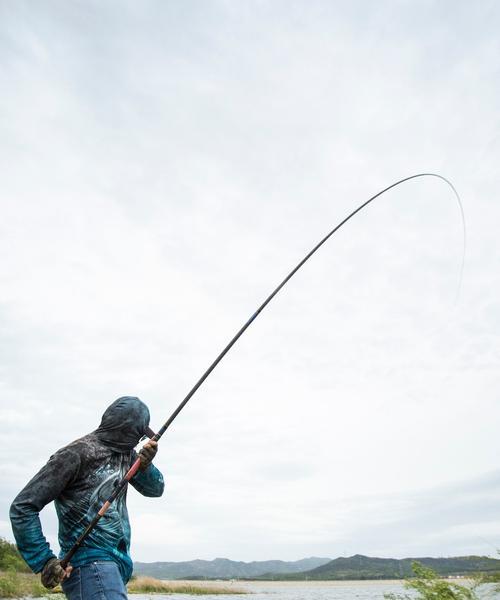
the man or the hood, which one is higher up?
the hood

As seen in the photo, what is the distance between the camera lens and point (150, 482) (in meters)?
4.11

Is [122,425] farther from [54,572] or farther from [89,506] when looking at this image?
[54,572]

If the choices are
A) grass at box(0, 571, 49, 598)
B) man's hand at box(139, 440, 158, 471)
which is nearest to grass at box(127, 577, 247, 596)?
grass at box(0, 571, 49, 598)

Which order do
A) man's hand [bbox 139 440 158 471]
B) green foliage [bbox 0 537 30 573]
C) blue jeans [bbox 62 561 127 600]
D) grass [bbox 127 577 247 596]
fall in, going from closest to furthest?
blue jeans [bbox 62 561 127 600] → man's hand [bbox 139 440 158 471] → green foliage [bbox 0 537 30 573] → grass [bbox 127 577 247 596]

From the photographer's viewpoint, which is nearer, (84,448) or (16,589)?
(84,448)

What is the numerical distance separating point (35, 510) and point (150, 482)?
1106 millimetres

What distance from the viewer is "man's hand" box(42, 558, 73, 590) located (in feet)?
9.93

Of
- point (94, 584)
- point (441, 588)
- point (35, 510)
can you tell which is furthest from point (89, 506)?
point (441, 588)

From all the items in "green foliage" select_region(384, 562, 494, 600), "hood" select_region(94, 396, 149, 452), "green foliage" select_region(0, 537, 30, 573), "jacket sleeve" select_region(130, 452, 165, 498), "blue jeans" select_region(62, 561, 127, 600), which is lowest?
"blue jeans" select_region(62, 561, 127, 600)

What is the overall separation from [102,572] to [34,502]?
0.59 m

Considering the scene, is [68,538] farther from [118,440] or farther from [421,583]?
[421,583]

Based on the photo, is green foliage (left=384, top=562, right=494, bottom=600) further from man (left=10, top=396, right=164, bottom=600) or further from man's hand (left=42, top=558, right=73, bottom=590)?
man's hand (left=42, top=558, right=73, bottom=590)

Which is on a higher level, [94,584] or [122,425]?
[122,425]

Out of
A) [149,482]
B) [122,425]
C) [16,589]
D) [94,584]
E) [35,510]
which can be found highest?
[122,425]
